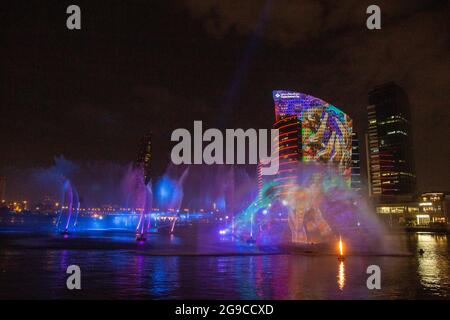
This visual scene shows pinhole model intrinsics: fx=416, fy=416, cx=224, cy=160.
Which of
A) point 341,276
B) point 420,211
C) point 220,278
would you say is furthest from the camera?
point 420,211

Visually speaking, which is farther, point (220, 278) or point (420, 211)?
point (420, 211)

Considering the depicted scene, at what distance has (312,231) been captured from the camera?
87812 mm

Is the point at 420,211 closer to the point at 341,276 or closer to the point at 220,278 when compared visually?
the point at 341,276

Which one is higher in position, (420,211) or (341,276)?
(420,211)

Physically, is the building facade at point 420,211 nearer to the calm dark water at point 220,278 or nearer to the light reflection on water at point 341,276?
the light reflection on water at point 341,276

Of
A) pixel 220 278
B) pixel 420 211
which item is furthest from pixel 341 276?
pixel 420 211

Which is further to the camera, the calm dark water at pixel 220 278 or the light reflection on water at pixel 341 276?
the light reflection on water at pixel 341 276

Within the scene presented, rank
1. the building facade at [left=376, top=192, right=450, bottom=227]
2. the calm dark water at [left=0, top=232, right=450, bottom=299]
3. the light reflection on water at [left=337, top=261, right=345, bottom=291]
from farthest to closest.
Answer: the building facade at [left=376, top=192, right=450, bottom=227], the light reflection on water at [left=337, top=261, right=345, bottom=291], the calm dark water at [left=0, top=232, right=450, bottom=299]

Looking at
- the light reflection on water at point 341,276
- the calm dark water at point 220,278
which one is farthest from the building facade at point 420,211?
the calm dark water at point 220,278

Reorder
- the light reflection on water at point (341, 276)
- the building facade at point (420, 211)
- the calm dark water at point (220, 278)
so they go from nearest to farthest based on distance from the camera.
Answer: the calm dark water at point (220, 278), the light reflection on water at point (341, 276), the building facade at point (420, 211)

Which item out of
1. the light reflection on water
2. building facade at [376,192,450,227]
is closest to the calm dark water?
the light reflection on water

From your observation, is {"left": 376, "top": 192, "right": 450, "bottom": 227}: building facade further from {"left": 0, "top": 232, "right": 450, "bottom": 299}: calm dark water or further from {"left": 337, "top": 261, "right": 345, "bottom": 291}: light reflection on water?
{"left": 0, "top": 232, "right": 450, "bottom": 299}: calm dark water
